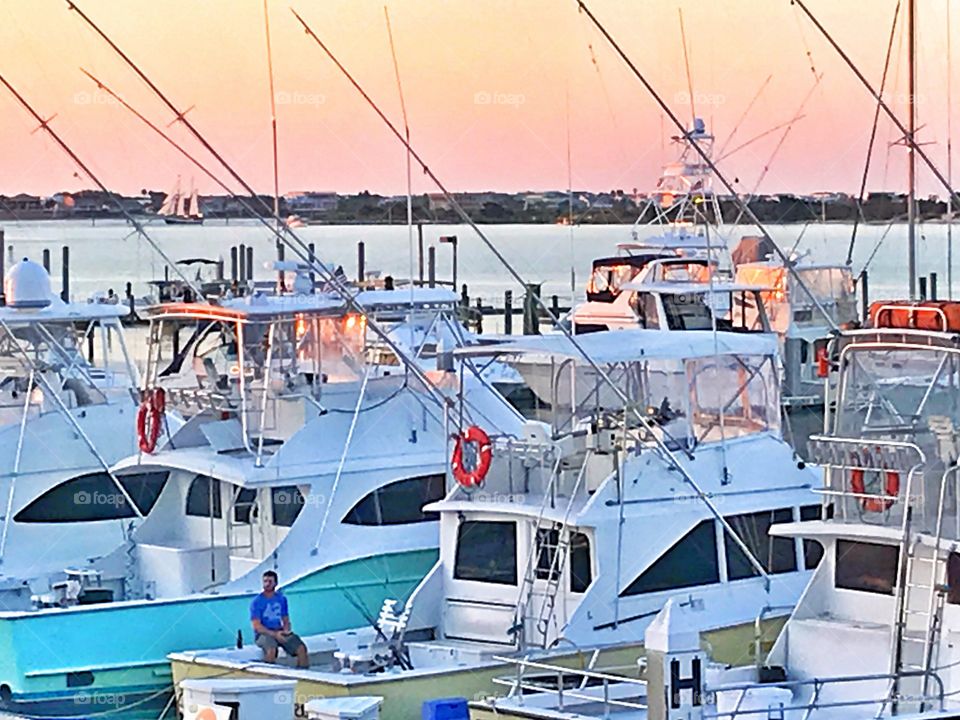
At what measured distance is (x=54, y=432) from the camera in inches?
1040

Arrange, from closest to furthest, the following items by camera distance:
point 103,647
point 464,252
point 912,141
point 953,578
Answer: point 953,578
point 912,141
point 103,647
point 464,252

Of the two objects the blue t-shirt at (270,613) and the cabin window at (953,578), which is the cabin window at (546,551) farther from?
the cabin window at (953,578)

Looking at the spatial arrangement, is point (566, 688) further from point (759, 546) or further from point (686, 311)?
point (686, 311)

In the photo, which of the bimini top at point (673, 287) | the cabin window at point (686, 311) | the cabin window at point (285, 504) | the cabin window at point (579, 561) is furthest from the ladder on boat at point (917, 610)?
the cabin window at point (686, 311)

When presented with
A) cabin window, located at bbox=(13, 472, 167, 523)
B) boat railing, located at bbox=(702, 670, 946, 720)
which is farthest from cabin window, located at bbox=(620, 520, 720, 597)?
cabin window, located at bbox=(13, 472, 167, 523)

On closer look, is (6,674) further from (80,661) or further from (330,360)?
(330,360)

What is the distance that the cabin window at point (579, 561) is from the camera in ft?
69.2

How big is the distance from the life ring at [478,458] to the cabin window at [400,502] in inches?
82.7

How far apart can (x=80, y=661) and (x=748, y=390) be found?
22.0 ft

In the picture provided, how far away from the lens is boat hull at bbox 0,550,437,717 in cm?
2175

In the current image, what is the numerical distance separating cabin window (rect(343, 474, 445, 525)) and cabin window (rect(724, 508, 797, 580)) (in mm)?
3576

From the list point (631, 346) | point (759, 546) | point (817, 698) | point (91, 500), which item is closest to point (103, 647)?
point (91, 500)

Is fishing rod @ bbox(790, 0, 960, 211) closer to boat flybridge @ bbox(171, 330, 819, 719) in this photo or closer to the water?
boat flybridge @ bbox(171, 330, 819, 719)

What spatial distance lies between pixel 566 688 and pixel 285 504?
16.3ft
